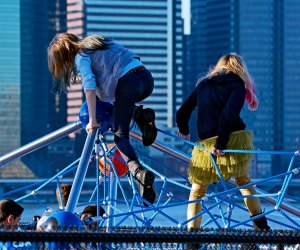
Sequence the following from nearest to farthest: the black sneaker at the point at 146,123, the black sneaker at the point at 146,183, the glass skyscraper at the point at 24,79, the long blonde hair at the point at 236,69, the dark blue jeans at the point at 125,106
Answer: the black sneaker at the point at 146,183
the dark blue jeans at the point at 125,106
the black sneaker at the point at 146,123
the long blonde hair at the point at 236,69
the glass skyscraper at the point at 24,79

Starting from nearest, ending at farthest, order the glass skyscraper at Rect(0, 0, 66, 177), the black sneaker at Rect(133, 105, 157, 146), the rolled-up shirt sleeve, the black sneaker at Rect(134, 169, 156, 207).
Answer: the black sneaker at Rect(134, 169, 156, 207) → the rolled-up shirt sleeve → the black sneaker at Rect(133, 105, 157, 146) → the glass skyscraper at Rect(0, 0, 66, 177)

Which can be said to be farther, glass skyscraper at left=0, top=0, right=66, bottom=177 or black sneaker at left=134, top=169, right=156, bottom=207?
glass skyscraper at left=0, top=0, right=66, bottom=177

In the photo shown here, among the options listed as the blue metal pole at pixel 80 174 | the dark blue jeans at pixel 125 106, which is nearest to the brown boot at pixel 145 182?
the dark blue jeans at pixel 125 106

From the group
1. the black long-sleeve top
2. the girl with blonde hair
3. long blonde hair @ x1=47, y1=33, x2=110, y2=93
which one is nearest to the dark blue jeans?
the girl with blonde hair

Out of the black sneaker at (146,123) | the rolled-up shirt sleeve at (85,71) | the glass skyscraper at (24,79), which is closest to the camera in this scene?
the rolled-up shirt sleeve at (85,71)

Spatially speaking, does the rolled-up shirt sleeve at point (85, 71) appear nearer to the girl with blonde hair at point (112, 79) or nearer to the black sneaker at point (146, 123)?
the girl with blonde hair at point (112, 79)

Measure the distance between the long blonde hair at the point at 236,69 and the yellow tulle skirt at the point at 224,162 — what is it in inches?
9.8

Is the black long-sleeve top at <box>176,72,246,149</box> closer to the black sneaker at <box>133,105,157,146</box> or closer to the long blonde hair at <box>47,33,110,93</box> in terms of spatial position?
the black sneaker at <box>133,105,157,146</box>

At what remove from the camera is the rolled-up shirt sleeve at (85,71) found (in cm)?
511

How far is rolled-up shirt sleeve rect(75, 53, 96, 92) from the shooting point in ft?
Result: 16.8

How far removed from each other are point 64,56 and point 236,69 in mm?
1093

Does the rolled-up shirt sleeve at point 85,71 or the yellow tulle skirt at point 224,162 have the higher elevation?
the rolled-up shirt sleeve at point 85,71

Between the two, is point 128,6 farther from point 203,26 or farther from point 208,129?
point 208,129

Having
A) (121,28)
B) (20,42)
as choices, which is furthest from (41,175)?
(121,28)
